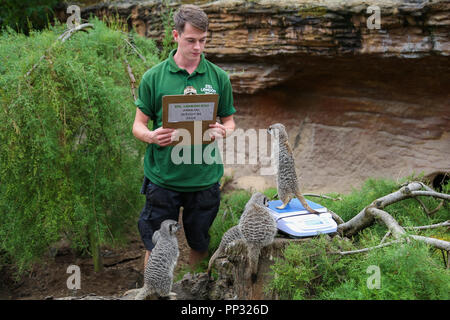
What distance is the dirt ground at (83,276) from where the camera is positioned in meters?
4.38

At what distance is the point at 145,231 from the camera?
3156 millimetres

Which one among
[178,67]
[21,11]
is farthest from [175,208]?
[21,11]

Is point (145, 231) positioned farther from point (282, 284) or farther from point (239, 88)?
point (239, 88)

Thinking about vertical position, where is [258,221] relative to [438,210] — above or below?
above

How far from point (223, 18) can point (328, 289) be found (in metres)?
4.63

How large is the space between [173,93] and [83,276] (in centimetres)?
274

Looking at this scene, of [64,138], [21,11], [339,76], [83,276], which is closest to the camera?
[64,138]

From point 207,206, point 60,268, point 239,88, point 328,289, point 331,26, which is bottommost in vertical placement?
point 60,268

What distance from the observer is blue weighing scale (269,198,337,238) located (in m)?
2.62

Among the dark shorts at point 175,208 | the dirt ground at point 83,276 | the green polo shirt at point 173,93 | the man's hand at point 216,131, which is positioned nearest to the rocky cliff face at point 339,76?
the dirt ground at point 83,276

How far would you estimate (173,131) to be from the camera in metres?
2.62

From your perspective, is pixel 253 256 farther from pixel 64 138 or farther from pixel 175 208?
pixel 64 138

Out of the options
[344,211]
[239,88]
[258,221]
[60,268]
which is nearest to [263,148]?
[239,88]

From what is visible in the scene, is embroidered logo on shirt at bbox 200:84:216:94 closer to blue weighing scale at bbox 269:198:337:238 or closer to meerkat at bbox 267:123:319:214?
meerkat at bbox 267:123:319:214
